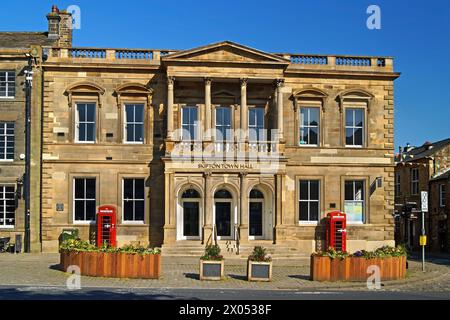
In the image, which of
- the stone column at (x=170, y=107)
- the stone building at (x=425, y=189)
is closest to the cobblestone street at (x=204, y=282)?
the stone column at (x=170, y=107)

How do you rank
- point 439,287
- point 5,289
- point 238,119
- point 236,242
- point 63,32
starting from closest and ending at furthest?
point 5,289
point 439,287
point 236,242
point 238,119
point 63,32

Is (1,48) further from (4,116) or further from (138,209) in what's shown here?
(138,209)

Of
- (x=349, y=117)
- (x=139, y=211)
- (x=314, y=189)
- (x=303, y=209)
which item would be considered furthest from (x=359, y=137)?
(x=139, y=211)

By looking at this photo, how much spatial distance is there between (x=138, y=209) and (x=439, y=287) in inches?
657

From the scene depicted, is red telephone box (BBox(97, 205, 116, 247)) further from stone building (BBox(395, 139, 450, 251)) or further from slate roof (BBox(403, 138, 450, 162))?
slate roof (BBox(403, 138, 450, 162))

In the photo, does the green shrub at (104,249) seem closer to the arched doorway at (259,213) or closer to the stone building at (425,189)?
the arched doorway at (259,213)

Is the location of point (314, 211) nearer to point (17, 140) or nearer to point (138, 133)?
point (138, 133)

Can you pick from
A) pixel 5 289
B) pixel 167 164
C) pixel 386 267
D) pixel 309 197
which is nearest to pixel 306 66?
pixel 309 197

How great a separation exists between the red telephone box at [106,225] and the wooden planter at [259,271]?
1175cm

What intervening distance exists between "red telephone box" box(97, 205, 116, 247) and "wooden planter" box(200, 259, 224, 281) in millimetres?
11067

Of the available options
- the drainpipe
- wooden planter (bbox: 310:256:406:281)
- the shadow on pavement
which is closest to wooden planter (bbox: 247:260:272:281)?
wooden planter (bbox: 310:256:406:281)

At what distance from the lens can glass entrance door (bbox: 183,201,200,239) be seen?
31141mm

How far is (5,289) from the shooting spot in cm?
1587

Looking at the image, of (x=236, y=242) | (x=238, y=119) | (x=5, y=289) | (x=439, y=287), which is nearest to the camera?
(x=5, y=289)
